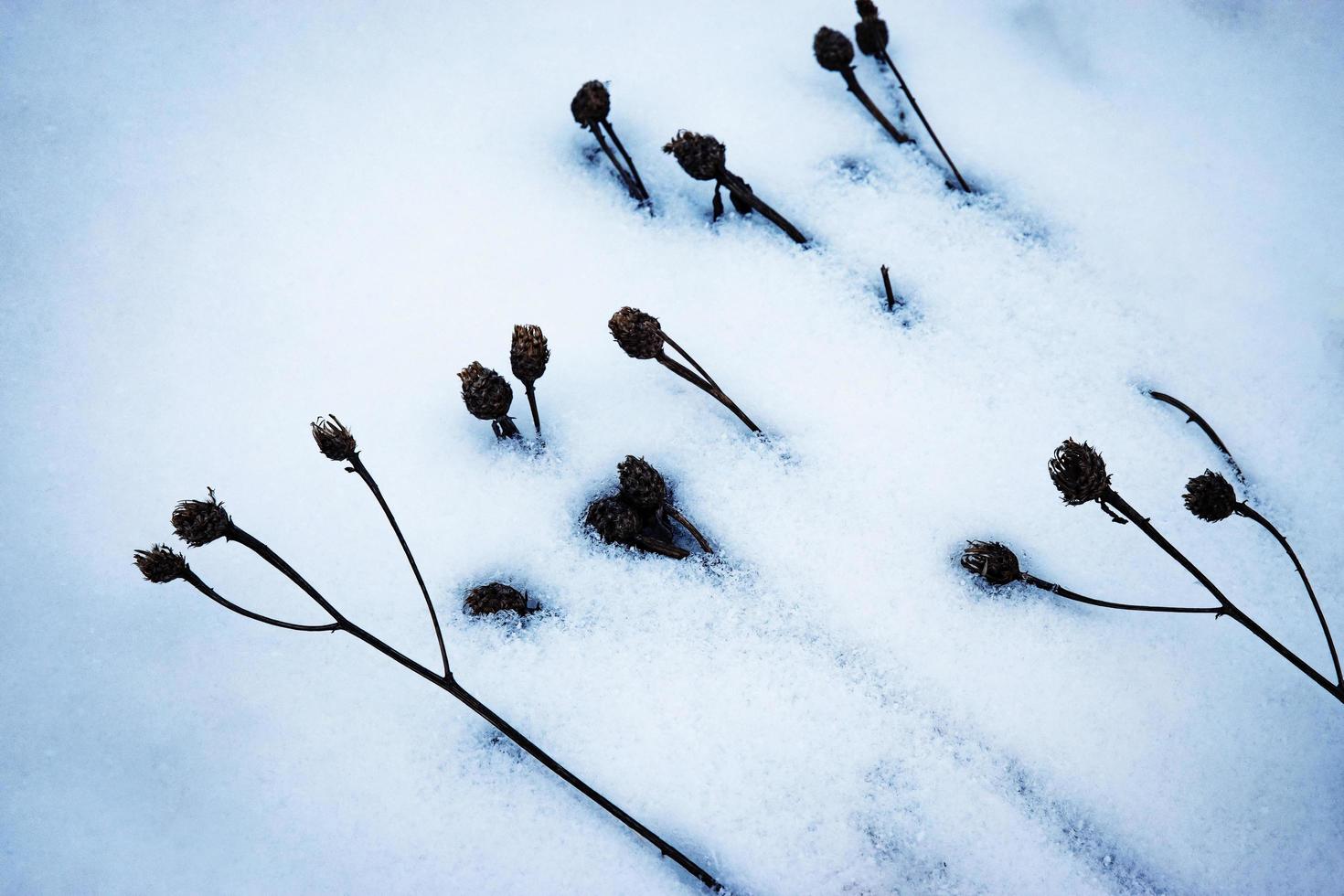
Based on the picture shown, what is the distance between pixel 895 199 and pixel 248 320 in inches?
57.0

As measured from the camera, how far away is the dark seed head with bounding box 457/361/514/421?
146cm

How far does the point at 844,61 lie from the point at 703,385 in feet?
3.11

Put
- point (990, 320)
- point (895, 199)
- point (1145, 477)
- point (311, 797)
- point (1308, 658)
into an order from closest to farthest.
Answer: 1. point (311, 797)
2. point (1308, 658)
3. point (1145, 477)
4. point (990, 320)
5. point (895, 199)

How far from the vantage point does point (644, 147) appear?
1866mm

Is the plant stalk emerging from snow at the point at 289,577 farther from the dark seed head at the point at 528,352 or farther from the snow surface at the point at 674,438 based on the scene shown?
the dark seed head at the point at 528,352

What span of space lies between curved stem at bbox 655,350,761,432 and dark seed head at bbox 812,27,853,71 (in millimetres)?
909

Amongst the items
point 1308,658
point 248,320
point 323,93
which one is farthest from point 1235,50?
point 248,320

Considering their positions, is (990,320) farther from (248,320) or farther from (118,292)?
(118,292)

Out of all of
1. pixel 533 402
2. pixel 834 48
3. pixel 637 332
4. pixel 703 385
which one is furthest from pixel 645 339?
pixel 834 48

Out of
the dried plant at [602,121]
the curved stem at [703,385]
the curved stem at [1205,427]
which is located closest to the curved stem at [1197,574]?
the curved stem at [1205,427]

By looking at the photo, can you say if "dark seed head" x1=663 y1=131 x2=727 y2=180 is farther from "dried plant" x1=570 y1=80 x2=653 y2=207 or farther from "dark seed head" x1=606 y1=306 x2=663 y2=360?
"dark seed head" x1=606 y1=306 x2=663 y2=360

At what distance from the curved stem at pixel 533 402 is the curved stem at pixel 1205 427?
125 centimetres

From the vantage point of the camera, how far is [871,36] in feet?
6.24

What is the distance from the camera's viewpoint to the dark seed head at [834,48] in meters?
1.88
